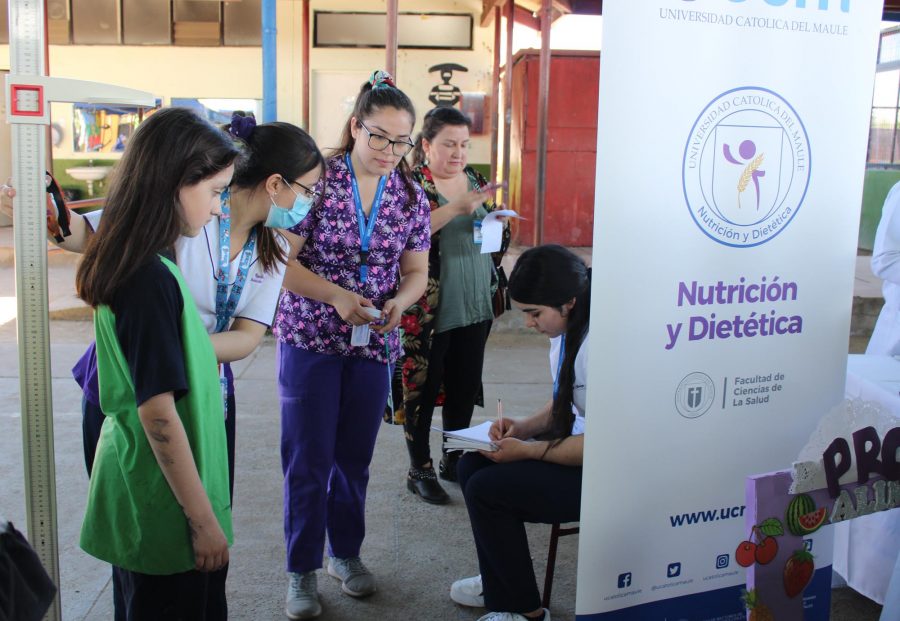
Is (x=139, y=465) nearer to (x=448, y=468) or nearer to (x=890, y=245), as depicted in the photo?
(x=448, y=468)

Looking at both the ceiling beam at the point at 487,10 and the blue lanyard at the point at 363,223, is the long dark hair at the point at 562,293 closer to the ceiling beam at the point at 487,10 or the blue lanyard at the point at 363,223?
the blue lanyard at the point at 363,223

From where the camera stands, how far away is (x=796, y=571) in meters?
1.74

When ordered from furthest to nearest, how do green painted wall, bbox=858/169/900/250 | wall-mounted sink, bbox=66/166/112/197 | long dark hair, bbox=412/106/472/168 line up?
wall-mounted sink, bbox=66/166/112/197, green painted wall, bbox=858/169/900/250, long dark hair, bbox=412/106/472/168

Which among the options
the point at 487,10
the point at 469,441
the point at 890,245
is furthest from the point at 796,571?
the point at 487,10

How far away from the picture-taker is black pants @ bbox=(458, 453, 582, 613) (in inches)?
87.9

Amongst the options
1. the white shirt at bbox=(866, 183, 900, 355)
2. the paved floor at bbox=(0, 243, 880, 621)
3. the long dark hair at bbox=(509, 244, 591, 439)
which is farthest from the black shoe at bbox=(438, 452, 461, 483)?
the white shirt at bbox=(866, 183, 900, 355)

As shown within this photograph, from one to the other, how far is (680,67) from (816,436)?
819mm

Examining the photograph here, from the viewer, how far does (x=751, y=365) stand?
6.68 ft

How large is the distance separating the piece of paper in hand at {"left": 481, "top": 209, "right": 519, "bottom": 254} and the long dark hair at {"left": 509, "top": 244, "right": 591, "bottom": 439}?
3.10ft

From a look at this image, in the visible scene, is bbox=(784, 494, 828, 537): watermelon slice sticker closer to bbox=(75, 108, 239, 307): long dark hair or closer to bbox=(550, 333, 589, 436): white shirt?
bbox=(550, 333, 589, 436): white shirt

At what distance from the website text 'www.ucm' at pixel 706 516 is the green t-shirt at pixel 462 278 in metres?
1.37

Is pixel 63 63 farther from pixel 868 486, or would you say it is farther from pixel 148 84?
pixel 868 486

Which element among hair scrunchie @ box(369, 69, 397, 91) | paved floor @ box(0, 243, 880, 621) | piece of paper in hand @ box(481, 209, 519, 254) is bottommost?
paved floor @ box(0, 243, 880, 621)

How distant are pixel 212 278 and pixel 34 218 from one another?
1.22 ft
